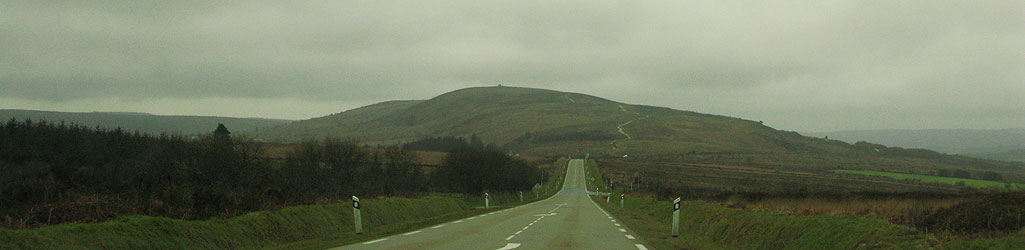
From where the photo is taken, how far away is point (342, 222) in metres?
23.6

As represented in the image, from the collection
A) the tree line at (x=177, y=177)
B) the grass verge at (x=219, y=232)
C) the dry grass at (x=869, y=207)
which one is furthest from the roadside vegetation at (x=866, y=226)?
the tree line at (x=177, y=177)

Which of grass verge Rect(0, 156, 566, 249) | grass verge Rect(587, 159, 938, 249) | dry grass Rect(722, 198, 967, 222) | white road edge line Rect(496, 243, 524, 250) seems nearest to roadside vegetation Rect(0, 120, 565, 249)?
grass verge Rect(0, 156, 566, 249)

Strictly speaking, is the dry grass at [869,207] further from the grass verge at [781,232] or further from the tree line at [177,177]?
the tree line at [177,177]

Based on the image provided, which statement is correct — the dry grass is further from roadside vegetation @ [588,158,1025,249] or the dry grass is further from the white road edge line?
the white road edge line

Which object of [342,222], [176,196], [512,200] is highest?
[176,196]

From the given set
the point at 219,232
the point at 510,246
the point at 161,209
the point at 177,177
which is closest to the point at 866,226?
the point at 510,246

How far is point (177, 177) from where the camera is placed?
19.9 meters

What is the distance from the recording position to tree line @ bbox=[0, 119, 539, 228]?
534 inches

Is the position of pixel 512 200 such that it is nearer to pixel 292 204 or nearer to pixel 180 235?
pixel 292 204

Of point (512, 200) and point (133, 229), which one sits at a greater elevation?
point (133, 229)

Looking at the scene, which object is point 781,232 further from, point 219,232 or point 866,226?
point 219,232

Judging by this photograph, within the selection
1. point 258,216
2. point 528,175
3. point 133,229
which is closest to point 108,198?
point 133,229

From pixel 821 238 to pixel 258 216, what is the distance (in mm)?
14617

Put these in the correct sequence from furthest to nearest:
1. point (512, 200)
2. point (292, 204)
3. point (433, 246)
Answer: point (512, 200), point (292, 204), point (433, 246)
